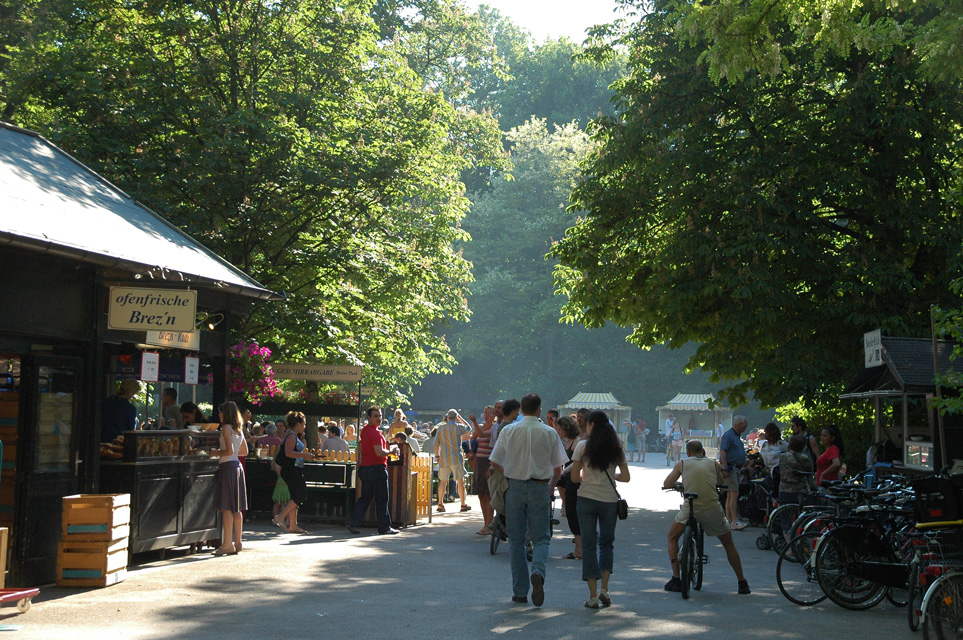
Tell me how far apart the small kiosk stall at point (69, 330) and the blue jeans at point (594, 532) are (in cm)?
453

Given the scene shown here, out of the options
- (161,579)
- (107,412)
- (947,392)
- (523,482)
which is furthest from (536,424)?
(947,392)

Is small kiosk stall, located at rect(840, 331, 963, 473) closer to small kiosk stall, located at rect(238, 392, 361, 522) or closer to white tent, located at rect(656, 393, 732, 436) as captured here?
small kiosk stall, located at rect(238, 392, 361, 522)

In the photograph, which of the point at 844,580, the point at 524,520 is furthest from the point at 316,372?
the point at 844,580

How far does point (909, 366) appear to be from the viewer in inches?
565

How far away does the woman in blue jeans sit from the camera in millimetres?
9344

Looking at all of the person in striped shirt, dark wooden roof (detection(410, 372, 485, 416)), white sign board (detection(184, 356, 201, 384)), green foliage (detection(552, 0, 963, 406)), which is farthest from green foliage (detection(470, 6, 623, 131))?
white sign board (detection(184, 356, 201, 384))

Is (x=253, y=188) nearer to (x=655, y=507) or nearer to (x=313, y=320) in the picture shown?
(x=313, y=320)

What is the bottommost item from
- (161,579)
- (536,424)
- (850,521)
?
(161,579)

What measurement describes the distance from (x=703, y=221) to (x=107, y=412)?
1147cm

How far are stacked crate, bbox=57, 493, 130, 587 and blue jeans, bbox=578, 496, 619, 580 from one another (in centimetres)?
463

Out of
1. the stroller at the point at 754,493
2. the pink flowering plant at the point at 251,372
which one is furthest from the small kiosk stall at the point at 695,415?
the pink flowering plant at the point at 251,372

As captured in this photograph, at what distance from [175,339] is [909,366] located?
9.97 m

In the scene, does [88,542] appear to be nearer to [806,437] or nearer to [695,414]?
[806,437]

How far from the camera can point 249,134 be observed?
1938cm
